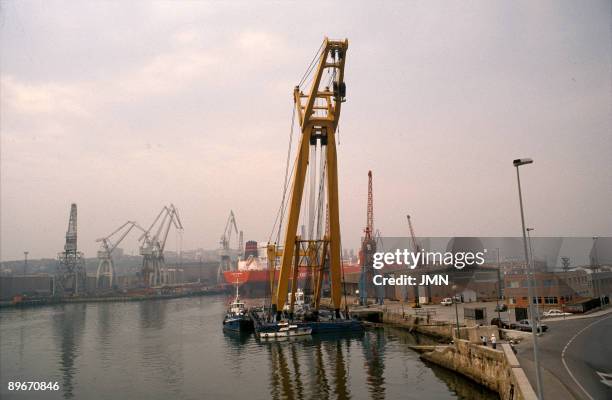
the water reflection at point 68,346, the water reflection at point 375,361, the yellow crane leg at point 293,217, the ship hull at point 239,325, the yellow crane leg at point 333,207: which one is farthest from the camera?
the ship hull at point 239,325

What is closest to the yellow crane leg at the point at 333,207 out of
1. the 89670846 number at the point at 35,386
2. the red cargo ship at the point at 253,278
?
the 89670846 number at the point at 35,386

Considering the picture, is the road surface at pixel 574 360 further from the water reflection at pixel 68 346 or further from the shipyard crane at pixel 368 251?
the shipyard crane at pixel 368 251

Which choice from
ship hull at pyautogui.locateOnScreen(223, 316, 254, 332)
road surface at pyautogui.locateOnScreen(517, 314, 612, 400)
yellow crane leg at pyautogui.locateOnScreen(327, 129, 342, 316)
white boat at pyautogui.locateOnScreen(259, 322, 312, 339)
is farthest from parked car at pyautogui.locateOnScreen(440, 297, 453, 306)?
road surface at pyautogui.locateOnScreen(517, 314, 612, 400)

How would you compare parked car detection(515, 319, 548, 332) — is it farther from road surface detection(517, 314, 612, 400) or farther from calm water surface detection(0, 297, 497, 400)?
calm water surface detection(0, 297, 497, 400)

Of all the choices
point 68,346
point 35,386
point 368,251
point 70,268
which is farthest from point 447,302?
point 70,268

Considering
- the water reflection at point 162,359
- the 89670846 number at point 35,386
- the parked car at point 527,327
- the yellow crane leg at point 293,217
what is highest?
the yellow crane leg at point 293,217

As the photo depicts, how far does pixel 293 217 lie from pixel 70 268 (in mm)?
97335

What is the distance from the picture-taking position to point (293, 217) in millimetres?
37969

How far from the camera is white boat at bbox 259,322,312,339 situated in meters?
38.1

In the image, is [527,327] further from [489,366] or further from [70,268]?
[70,268]

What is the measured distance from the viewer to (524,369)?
18.0 metres

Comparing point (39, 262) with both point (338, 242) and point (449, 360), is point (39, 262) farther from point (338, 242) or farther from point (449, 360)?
point (449, 360)

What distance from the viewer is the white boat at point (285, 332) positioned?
38125 millimetres

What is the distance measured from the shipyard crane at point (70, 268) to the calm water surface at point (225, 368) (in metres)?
69.7
